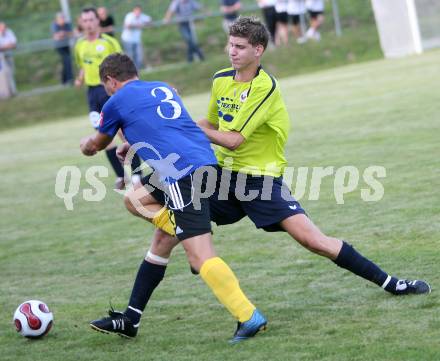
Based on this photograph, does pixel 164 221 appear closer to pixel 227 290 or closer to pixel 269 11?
pixel 227 290

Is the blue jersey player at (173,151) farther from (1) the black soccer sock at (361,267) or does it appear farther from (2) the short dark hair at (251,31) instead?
(1) the black soccer sock at (361,267)

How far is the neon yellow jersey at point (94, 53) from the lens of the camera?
12.3 meters

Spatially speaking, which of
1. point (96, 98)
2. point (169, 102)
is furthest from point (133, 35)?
point (169, 102)

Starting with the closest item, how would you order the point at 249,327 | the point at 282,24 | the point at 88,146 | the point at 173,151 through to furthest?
the point at 249,327, the point at 173,151, the point at 88,146, the point at 282,24

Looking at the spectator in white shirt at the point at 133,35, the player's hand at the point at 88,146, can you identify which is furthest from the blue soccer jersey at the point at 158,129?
the spectator in white shirt at the point at 133,35

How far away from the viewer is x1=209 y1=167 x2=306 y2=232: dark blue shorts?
17.4ft

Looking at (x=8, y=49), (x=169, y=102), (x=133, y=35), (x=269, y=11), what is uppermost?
(x=169, y=102)

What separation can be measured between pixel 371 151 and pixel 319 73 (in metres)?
12.6

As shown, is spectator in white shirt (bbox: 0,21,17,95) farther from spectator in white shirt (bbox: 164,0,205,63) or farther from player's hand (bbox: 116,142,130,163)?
player's hand (bbox: 116,142,130,163)

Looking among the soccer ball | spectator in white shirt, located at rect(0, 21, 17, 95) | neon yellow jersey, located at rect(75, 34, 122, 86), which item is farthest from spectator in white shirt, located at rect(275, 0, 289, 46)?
the soccer ball

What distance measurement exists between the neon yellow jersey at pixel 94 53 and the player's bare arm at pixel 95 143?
6948 mm

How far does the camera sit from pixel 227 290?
4934mm

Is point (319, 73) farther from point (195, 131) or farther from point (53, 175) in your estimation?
point (195, 131)

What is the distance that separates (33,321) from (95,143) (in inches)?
43.9
